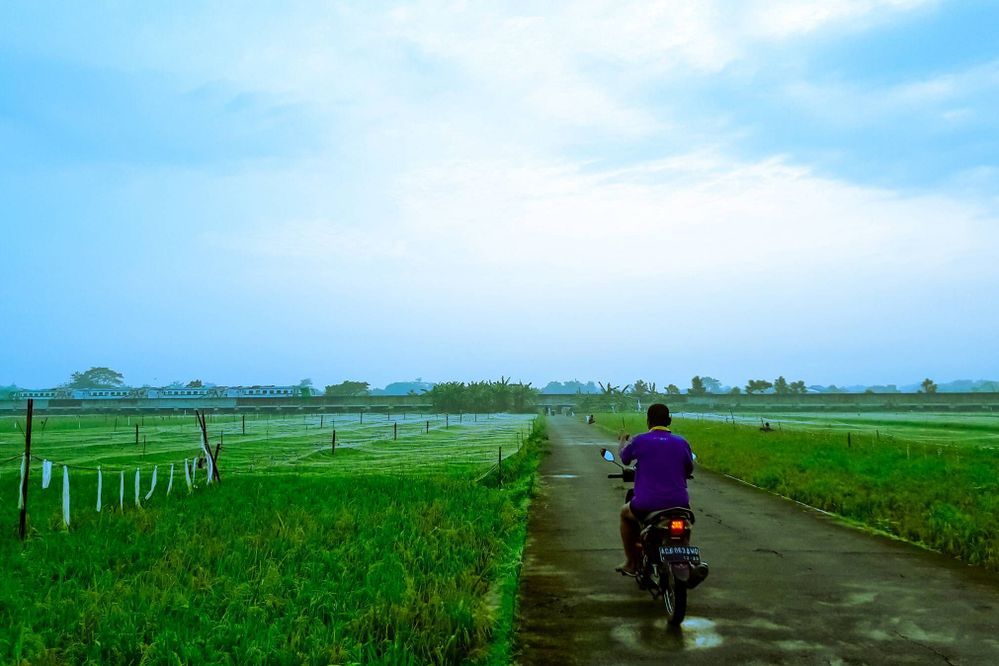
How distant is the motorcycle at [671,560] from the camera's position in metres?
5.36

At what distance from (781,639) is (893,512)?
276 inches

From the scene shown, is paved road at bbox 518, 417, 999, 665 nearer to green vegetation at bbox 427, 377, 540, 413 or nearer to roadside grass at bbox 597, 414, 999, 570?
roadside grass at bbox 597, 414, 999, 570

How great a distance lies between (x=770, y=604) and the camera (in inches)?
238

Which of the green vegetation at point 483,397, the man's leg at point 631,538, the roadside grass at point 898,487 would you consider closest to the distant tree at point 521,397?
the green vegetation at point 483,397

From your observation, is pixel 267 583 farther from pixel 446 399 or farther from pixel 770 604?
pixel 446 399

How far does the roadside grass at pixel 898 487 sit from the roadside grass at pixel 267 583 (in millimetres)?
5511

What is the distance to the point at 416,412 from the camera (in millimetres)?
115562

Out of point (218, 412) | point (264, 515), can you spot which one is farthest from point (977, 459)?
point (218, 412)

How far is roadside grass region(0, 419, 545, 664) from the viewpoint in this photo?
5074 mm

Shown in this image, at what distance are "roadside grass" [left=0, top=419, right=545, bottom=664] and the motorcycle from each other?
1354 mm

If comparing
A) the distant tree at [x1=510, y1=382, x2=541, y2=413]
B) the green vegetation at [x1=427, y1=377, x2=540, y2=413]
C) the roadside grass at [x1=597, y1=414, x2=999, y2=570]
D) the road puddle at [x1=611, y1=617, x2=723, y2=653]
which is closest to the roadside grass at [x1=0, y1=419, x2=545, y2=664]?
the road puddle at [x1=611, y1=617, x2=723, y2=653]

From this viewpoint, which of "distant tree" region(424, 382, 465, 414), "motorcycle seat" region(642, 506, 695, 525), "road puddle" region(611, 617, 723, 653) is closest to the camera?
"road puddle" region(611, 617, 723, 653)

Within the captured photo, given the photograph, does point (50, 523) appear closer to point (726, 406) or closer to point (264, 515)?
point (264, 515)

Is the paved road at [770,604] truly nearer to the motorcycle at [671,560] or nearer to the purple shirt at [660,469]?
the motorcycle at [671,560]
